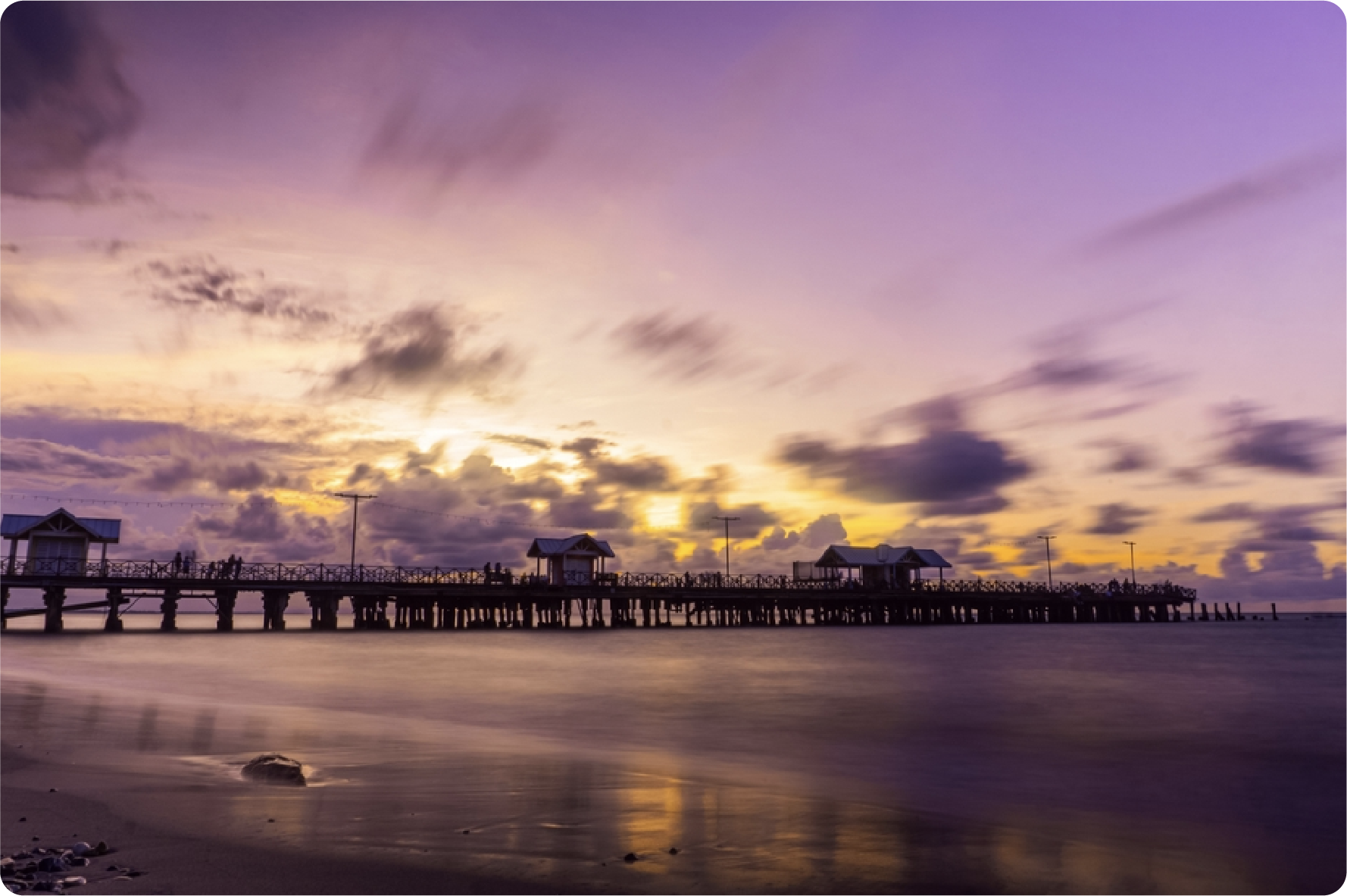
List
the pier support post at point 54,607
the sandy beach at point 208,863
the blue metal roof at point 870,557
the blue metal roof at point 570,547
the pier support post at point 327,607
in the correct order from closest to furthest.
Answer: the sandy beach at point 208,863, the pier support post at point 54,607, the pier support post at point 327,607, the blue metal roof at point 570,547, the blue metal roof at point 870,557

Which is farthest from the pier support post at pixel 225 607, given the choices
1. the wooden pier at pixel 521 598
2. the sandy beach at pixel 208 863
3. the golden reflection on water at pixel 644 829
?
the sandy beach at pixel 208 863

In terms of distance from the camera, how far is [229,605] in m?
49.8

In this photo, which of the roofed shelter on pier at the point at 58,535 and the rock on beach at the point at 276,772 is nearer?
the rock on beach at the point at 276,772

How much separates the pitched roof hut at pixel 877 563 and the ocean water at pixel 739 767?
44.6 m

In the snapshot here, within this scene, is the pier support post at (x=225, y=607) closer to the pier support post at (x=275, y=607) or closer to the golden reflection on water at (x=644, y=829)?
the pier support post at (x=275, y=607)

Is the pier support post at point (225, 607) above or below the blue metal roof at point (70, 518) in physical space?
below

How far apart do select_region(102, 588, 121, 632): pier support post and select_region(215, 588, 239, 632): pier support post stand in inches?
177

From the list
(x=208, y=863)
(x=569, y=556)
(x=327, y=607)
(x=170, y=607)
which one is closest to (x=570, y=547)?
(x=569, y=556)

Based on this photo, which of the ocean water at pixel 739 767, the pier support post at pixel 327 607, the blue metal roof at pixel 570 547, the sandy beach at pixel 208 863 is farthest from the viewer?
the blue metal roof at pixel 570 547

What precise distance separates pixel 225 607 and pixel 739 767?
4455cm

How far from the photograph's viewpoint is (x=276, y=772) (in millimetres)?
9555

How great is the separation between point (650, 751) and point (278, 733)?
571cm

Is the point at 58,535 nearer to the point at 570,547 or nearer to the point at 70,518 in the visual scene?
the point at 70,518

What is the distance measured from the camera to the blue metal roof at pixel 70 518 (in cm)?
4434
